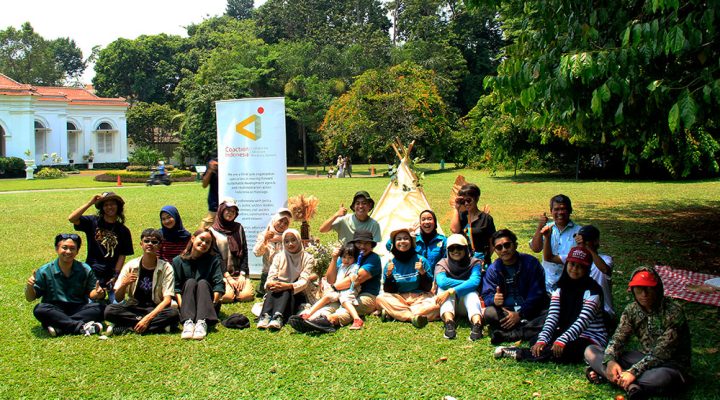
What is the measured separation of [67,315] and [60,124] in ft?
134

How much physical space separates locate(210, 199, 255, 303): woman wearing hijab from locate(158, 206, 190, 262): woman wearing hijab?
0.38 m

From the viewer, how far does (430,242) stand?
675cm

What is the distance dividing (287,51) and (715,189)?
28.5m

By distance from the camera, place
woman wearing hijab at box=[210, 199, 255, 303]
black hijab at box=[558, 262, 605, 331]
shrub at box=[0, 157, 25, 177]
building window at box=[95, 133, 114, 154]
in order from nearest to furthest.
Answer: black hijab at box=[558, 262, 605, 331], woman wearing hijab at box=[210, 199, 255, 303], shrub at box=[0, 157, 25, 177], building window at box=[95, 133, 114, 154]

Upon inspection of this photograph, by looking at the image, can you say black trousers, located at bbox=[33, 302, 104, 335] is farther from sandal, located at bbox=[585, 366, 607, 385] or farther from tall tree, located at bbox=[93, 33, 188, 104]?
tall tree, located at bbox=[93, 33, 188, 104]

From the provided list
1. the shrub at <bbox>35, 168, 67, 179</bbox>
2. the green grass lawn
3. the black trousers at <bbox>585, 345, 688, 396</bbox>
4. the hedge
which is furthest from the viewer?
the shrub at <bbox>35, 168, 67, 179</bbox>

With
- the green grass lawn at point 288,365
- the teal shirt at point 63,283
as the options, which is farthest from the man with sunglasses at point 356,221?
the teal shirt at point 63,283

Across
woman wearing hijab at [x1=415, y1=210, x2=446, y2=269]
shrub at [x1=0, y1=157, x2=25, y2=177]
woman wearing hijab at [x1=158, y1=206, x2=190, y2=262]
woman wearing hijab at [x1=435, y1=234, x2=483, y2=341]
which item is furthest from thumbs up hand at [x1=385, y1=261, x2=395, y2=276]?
shrub at [x1=0, y1=157, x2=25, y2=177]

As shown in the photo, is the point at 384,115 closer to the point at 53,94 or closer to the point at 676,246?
the point at 676,246

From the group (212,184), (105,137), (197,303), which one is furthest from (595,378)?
(105,137)

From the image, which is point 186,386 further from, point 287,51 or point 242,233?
point 287,51

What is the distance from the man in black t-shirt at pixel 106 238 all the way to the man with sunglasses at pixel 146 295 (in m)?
0.78

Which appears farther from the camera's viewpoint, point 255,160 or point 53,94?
point 53,94

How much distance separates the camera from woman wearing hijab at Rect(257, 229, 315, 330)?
622 centimetres
